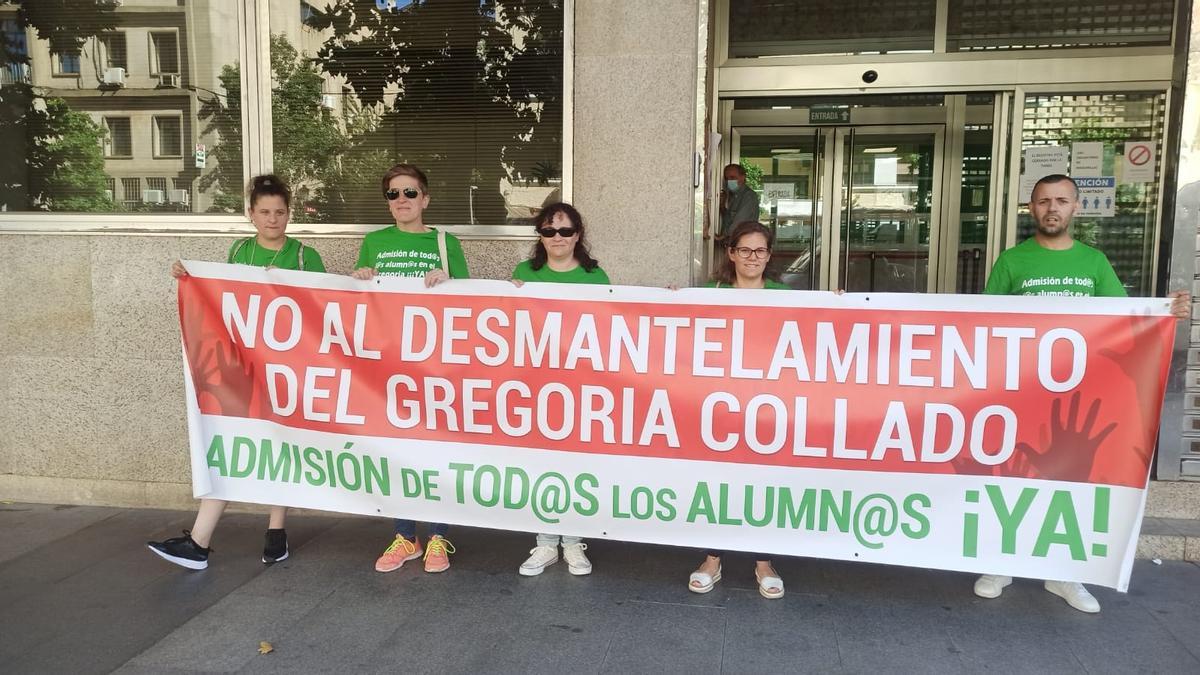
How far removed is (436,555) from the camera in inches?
153

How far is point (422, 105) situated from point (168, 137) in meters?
1.62

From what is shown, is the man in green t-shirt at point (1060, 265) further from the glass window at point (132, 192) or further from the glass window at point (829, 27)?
the glass window at point (132, 192)

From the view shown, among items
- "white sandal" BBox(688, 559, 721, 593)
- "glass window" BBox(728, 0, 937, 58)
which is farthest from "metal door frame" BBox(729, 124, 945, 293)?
"white sandal" BBox(688, 559, 721, 593)

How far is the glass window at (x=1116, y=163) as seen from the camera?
6.16 metres

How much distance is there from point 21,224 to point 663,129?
3.90m

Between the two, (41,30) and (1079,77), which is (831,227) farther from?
(41,30)

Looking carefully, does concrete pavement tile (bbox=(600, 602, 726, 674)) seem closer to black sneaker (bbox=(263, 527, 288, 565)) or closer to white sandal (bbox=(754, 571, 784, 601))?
white sandal (bbox=(754, 571, 784, 601))

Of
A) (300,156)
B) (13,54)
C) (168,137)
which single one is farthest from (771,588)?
(13,54)

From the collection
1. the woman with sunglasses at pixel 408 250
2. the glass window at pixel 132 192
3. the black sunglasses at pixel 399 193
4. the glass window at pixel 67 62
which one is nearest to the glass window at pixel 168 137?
the glass window at pixel 132 192

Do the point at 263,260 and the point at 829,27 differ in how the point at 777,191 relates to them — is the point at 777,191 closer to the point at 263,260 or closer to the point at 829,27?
the point at 829,27

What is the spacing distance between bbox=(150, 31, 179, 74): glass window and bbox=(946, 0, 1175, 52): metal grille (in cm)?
552

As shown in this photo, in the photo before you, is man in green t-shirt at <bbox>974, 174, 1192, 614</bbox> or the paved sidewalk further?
man in green t-shirt at <bbox>974, 174, 1192, 614</bbox>

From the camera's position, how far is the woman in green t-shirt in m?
3.83

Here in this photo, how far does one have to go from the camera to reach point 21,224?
500cm
